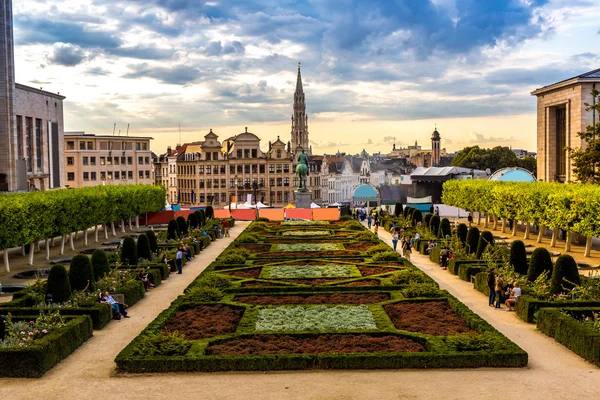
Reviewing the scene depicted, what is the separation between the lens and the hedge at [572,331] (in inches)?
809

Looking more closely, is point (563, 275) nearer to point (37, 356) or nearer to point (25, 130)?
point (37, 356)

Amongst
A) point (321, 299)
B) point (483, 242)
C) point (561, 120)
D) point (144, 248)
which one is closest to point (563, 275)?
point (321, 299)

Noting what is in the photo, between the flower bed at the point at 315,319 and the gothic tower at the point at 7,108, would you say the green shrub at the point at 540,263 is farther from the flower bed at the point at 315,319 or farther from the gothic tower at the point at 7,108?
the gothic tower at the point at 7,108

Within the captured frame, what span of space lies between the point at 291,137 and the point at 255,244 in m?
124

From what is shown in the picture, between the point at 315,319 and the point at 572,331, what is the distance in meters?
8.69

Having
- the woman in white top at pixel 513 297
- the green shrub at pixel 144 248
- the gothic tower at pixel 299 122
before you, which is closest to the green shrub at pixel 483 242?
the woman in white top at pixel 513 297

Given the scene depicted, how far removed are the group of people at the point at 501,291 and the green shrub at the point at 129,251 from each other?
1936 cm

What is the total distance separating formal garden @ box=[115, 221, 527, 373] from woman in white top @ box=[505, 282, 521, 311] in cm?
271

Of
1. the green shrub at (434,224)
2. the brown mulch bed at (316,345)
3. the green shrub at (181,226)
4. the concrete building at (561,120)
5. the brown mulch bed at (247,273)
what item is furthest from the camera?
the concrete building at (561,120)

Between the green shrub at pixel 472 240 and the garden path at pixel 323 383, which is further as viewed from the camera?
the green shrub at pixel 472 240

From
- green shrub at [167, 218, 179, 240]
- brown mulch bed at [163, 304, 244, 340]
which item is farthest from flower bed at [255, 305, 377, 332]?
green shrub at [167, 218, 179, 240]

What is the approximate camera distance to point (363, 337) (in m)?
22.1

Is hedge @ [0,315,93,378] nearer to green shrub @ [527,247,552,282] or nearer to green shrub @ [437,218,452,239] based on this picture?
green shrub @ [527,247,552,282]

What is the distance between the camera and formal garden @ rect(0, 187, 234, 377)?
20.1m
